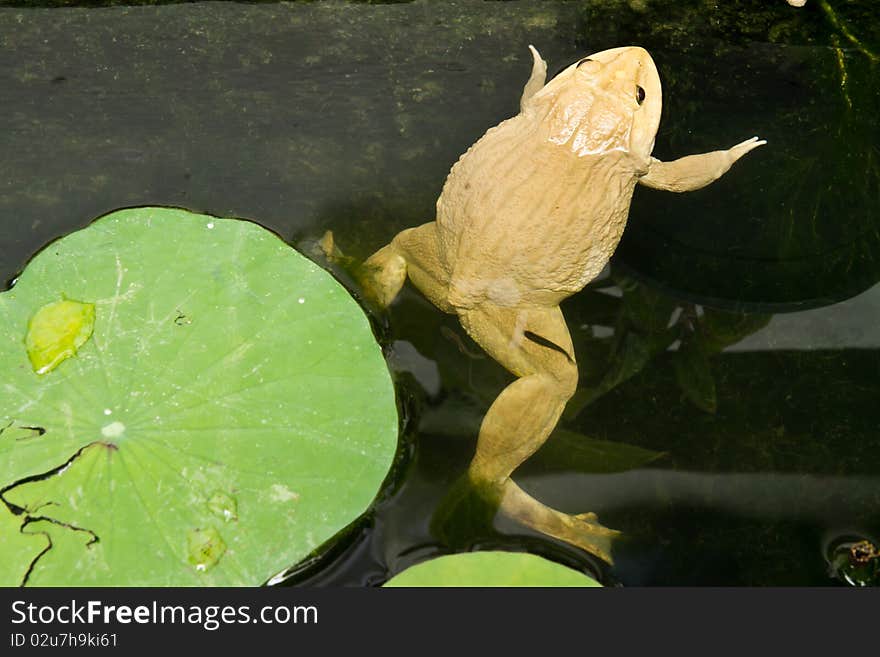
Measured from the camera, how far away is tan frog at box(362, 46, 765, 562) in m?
2.33

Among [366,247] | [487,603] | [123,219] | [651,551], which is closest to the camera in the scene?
[487,603]

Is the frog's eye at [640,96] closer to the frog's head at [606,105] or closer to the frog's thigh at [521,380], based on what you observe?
the frog's head at [606,105]

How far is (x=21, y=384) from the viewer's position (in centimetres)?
A: 216

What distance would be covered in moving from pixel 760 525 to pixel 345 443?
1444 millimetres

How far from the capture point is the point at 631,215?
3008 mm

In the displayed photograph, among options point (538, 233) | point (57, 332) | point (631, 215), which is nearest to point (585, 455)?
point (538, 233)

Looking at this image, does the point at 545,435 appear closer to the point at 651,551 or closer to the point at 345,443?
the point at 651,551

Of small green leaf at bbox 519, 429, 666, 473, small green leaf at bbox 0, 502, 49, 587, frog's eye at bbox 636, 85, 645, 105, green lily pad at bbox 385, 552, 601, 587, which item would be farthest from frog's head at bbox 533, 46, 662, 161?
small green leaf at bbox 0, 502, 49, 587

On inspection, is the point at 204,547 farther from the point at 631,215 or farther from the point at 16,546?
the point at 631,215

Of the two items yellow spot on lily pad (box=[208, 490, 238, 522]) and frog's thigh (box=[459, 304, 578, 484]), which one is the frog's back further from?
yellow spot on lily pad (box=[208, 490, 238, 522])

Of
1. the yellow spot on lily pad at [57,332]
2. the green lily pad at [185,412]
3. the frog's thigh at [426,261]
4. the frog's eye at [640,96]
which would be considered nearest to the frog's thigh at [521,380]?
the frog's thigh at [426,261]

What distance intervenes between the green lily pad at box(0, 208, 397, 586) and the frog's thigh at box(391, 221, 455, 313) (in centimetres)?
37

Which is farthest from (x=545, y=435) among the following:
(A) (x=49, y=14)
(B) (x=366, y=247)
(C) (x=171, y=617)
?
(A) (x=49, y=14)

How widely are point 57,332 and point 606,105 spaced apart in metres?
1.77
